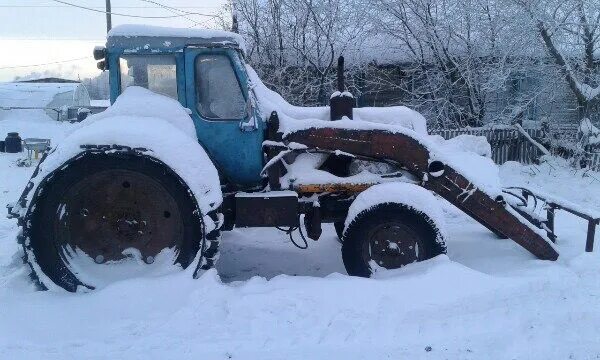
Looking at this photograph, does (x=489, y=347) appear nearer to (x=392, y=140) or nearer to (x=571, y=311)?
(x=571, y=311)

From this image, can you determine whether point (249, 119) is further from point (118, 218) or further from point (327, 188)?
point (118, 218)

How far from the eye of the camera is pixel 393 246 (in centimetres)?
507

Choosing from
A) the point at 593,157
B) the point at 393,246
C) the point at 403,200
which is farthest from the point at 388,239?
the point at 593,157

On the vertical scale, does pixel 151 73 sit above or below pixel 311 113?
above

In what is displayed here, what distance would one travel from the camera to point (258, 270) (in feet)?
19.0

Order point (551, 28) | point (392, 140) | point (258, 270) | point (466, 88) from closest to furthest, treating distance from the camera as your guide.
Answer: point (392, 140) → point (258, 270) → point (551, 28) → point (466, 88)

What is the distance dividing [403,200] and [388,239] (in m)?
0.40

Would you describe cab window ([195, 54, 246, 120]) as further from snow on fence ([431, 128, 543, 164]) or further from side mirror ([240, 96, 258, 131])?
snow on fence ([431, 128, 543, 164])

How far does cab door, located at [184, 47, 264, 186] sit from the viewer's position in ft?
16.8

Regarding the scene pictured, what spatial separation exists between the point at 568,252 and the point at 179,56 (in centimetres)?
437

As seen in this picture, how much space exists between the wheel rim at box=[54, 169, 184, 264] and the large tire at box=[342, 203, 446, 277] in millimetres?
1594

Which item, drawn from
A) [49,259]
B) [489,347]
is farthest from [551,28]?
[49,259]

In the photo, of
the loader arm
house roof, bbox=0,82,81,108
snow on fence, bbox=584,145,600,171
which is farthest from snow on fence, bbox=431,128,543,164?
house roof, bbox=0,82,81,108

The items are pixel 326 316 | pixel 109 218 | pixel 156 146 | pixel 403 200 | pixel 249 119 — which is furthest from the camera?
pixel 249 119
